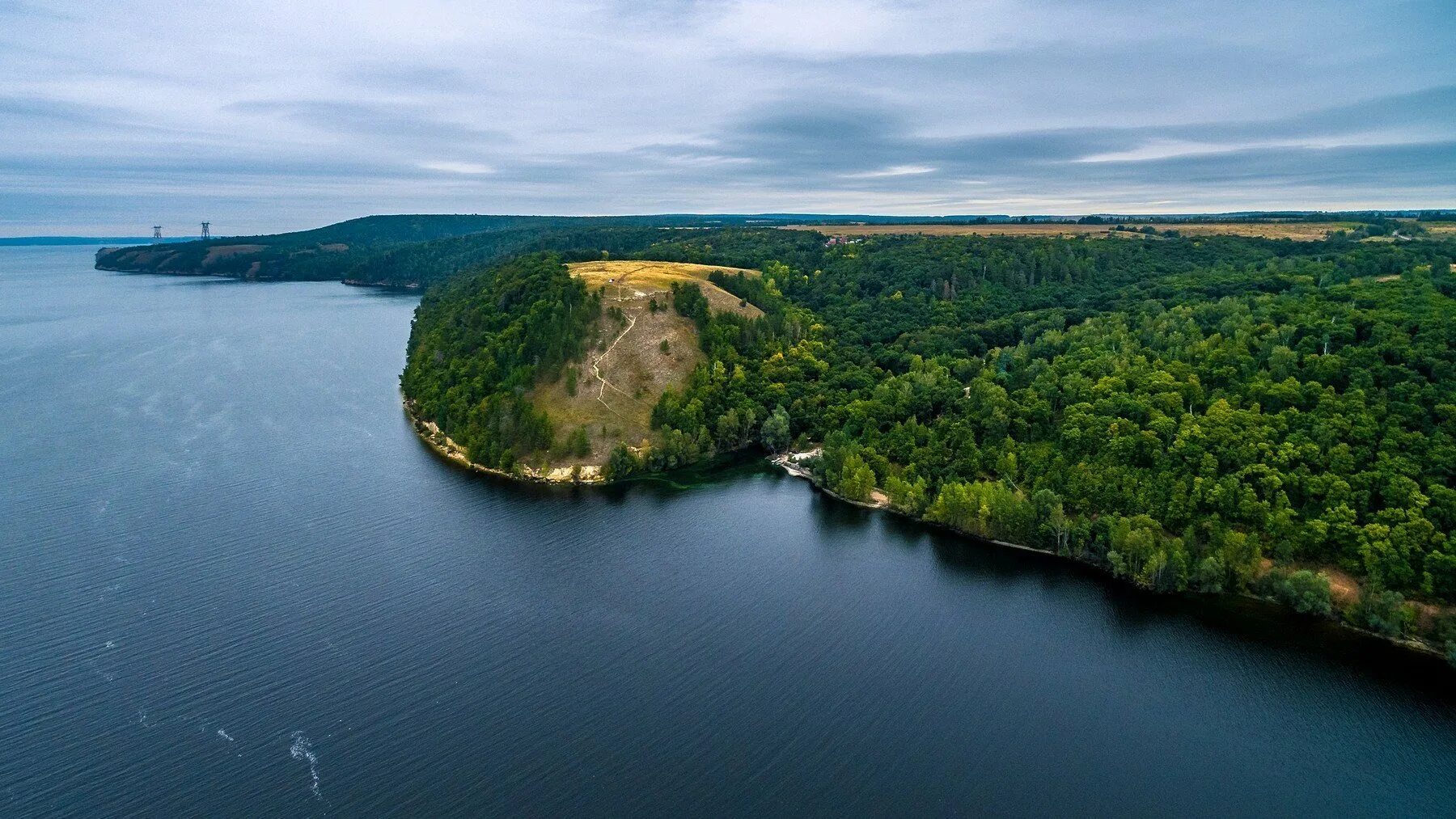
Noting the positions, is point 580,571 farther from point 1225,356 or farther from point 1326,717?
point 1225,356

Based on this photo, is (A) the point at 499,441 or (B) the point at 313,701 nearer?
(B) the point at 313,701

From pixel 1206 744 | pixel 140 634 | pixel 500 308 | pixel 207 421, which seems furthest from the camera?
pixel 500 308

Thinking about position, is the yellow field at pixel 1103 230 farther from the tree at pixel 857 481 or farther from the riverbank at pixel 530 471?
the riverbank at pixel 530 471

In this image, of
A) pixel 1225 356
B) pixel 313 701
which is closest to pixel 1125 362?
pixel 1225 356

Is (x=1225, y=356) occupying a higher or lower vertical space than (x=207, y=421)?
higher

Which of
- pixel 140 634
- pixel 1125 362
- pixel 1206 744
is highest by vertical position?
pixel 1125 362

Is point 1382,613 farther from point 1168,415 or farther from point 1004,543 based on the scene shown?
point 1004,543

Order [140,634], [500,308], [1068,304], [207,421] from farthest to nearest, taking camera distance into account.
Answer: [1068,304], [500,308], [207,421], [140,634]
